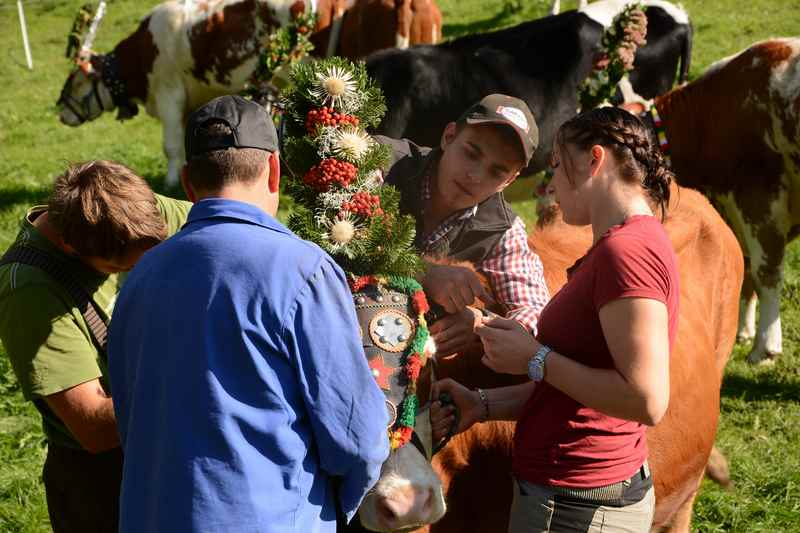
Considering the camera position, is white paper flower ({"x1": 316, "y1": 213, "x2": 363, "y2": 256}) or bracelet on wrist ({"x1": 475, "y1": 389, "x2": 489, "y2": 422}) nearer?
white paper flower ({"x1": 316, "y1": 213, "x2": 363, "y2": 256})

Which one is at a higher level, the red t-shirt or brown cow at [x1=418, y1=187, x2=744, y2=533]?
the red t-shirt

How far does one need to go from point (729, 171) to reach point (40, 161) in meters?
8.74

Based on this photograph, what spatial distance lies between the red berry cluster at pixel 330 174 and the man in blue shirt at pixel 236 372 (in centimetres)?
44

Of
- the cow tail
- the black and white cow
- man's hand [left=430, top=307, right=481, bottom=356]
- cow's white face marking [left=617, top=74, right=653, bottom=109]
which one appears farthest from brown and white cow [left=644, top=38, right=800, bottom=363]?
man's hand [left=430, top=307, right=481, bottom=356]

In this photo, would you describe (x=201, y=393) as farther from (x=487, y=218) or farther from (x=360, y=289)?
(x=487, y=218)

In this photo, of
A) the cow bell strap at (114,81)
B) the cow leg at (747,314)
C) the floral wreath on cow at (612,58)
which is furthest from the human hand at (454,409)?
the cow bell strap at (114,81)

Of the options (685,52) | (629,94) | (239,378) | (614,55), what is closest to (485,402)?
(239,378)

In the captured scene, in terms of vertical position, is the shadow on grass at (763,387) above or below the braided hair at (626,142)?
below

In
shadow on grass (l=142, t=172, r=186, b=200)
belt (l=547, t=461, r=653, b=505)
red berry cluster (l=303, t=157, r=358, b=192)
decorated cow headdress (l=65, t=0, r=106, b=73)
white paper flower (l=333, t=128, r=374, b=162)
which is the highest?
white paper flower (l=333, t=128, r=374, b=162)

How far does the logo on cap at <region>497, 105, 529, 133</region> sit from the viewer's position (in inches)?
107

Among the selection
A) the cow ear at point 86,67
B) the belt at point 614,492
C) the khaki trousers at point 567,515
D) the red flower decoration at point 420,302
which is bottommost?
the cow ear at point 86,67

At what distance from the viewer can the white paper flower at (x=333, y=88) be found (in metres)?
2.39

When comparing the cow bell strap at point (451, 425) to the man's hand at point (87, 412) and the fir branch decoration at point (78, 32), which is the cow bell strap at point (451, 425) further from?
the fir branch decoration at point (78, 32)

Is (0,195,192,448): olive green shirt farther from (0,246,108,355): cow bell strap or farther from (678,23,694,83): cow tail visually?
(678,23,694,83): cow tail
